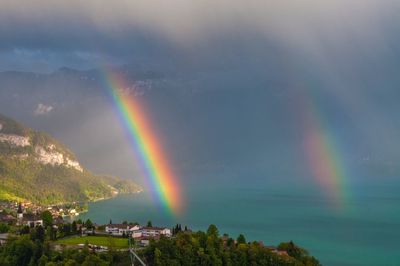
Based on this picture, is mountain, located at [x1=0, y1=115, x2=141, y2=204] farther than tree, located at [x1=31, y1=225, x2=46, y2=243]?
Yes

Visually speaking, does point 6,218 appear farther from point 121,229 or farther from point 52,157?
point 52,157

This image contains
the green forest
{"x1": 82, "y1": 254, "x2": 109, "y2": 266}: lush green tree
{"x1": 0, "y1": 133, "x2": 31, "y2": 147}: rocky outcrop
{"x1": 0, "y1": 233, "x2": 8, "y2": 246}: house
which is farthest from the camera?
{"x1": 0, "y1": 133, "x2": 31, "y2": 147}: rocky outcrop

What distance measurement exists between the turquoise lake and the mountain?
65.8 ft

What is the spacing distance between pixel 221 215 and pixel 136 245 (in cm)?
5761

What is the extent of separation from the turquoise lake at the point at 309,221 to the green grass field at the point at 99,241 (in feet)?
75.3

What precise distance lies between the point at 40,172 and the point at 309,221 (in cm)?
8641

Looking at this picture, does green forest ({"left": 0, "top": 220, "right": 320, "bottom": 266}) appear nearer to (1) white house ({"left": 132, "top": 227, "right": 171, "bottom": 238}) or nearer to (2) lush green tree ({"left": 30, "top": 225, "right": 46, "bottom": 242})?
(2) lush green tree ({"left": 30, "top": 225, "right": 46, "bottom": 242})

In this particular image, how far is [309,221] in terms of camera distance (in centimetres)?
9044

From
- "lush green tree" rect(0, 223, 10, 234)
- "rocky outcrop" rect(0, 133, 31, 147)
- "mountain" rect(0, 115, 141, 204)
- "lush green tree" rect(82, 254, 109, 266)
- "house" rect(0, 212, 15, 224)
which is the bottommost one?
"lush green tree" rect(82, 254, 109, 266)

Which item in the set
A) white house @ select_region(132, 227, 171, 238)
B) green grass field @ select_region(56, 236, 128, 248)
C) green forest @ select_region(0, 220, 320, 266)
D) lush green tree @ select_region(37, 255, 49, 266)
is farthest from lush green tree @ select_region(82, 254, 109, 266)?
white house @ select_region(132, 227, 171, 238)

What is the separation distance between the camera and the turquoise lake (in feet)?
206

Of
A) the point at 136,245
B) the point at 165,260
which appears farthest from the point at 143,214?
the point at 165,260

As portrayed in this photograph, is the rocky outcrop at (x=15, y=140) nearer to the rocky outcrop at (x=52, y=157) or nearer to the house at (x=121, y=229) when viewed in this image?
the rocky outcrop at (x=52, y=157)

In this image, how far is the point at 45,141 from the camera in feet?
510
